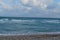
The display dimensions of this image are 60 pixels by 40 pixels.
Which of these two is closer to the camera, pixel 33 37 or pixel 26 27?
pixel 33 37

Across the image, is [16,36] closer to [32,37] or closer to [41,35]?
[32,37]

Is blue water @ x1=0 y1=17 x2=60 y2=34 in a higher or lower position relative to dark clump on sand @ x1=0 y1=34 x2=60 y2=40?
lower

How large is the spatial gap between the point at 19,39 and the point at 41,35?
1.57ft

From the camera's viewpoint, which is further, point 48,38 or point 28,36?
point 48,38

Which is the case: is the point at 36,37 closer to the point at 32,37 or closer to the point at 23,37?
the point at 32,37

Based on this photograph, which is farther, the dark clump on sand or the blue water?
the blue water

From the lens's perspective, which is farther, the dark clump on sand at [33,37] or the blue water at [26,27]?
the blue water at [26,27]

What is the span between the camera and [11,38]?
2781 mm

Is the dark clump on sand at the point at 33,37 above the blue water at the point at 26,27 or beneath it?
above

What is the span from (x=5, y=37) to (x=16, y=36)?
22cm

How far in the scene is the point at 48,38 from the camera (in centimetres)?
304

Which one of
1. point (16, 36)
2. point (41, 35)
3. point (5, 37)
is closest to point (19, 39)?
point (16, 36)

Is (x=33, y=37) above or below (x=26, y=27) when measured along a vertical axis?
above

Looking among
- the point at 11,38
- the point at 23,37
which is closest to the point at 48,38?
the point at 23,37
